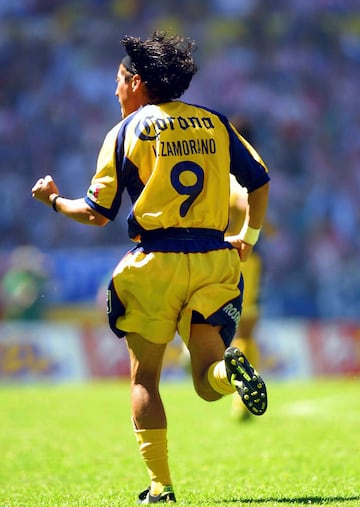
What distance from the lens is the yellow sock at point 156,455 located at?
4.60 metres

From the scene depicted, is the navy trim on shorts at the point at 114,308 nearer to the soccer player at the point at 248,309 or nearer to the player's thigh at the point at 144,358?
the player's thigh at the point at 144,358

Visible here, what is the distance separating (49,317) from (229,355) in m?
16.4

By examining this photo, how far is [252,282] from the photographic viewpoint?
32.3 ft

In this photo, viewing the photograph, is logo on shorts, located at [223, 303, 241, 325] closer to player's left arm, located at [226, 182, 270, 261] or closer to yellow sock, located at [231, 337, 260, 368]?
player's left arm, located at [226, 182, 270, 261]

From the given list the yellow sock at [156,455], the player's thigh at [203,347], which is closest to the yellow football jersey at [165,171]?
the player's thigh at [203,347]

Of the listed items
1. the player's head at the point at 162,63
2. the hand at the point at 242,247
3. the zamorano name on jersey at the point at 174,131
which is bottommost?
the hand at the point at 242,247

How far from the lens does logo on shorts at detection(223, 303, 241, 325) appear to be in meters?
4.75

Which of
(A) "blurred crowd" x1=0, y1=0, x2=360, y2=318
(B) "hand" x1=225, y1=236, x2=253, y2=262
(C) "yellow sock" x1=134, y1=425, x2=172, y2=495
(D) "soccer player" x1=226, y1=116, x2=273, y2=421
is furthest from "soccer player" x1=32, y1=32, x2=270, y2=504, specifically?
(A) "blurred crowd" x1=0, y1=0, x2=360, y2=318

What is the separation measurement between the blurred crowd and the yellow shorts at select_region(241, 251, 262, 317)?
11.1 m

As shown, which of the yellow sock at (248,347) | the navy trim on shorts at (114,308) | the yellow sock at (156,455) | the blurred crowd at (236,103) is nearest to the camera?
the yellow sock at (156,455)

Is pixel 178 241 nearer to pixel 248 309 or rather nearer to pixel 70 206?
pixel 70 206

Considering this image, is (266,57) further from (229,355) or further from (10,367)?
(229,355)

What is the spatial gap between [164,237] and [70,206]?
1.54 ft

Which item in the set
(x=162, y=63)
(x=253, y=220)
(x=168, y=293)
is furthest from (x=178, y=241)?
(x=162, y=63)
